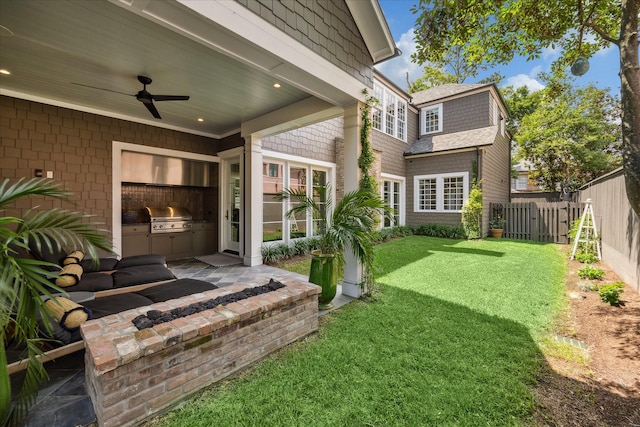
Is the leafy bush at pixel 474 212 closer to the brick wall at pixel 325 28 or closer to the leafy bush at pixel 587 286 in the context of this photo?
the leafy bush at pixel 587 286

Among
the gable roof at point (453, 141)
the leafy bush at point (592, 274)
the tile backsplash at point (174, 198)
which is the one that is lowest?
the leafy bush at point (592, 274)

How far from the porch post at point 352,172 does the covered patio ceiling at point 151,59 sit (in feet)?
0.87

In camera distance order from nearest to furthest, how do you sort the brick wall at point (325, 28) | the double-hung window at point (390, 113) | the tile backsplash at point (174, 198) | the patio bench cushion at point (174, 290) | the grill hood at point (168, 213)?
the brick wall at point (325, 28) < the patio bench cushion at point (174, 290) < the grill hood at point (168, 213) < the tile backsplash at point (174, 198) < the double-hung window at point (390, 113)

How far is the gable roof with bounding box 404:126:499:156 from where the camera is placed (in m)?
10.0

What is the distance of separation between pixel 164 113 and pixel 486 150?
1053 centimetres

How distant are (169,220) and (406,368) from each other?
6.29 meters

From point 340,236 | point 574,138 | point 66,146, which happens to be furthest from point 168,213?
point 574,138

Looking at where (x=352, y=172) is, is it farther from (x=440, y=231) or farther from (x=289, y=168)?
(x=440, y=231)

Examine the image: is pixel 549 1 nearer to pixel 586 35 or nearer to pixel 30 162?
pixel 586 35

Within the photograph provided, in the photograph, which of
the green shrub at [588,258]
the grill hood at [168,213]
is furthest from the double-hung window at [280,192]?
the green shrub at [588,258]

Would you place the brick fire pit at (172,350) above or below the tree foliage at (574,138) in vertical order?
below

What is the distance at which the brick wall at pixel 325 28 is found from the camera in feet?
9.52

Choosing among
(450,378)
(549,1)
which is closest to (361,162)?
(450,378)

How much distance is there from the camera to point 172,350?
76.2 inches
